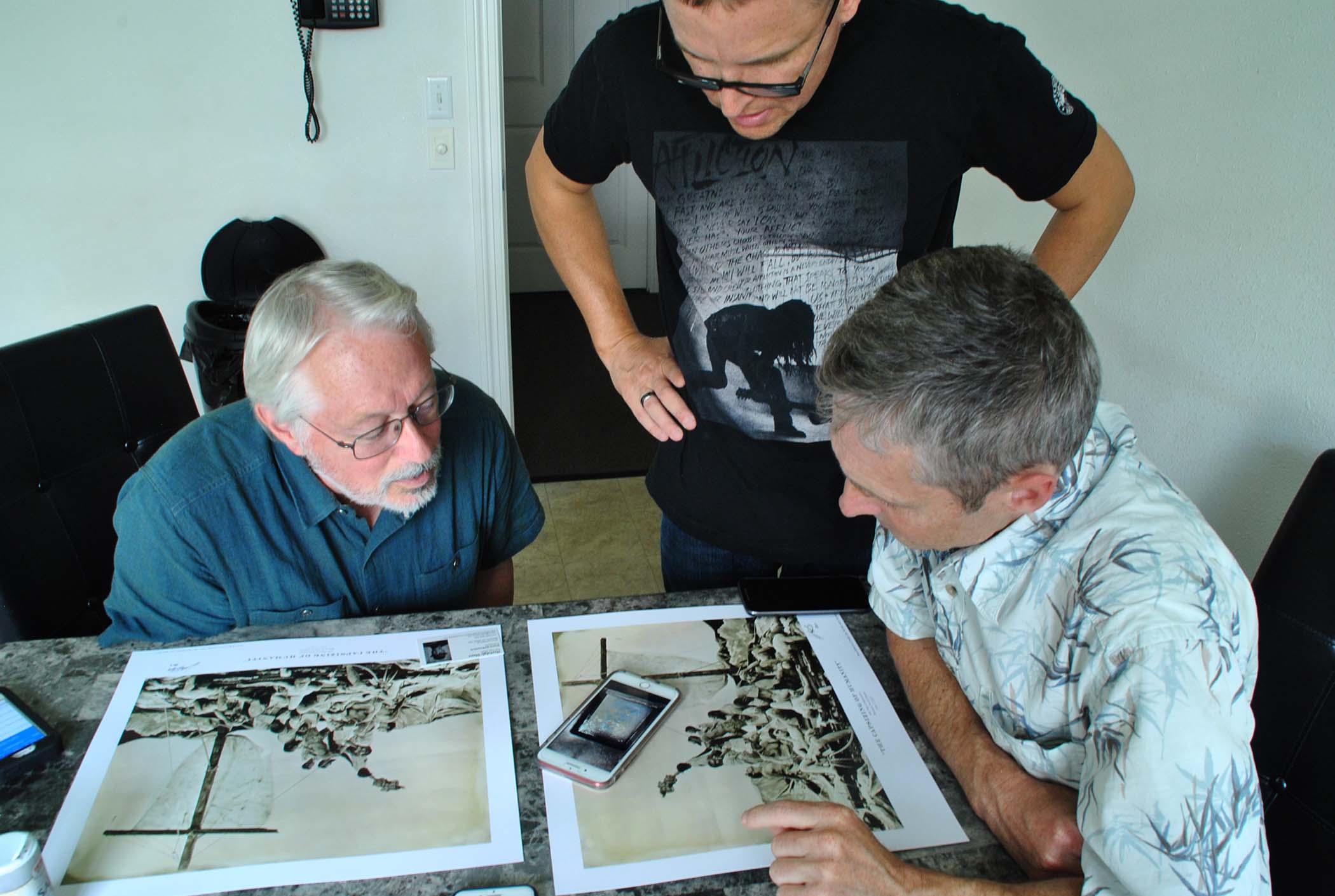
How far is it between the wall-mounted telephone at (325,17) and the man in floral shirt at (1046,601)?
7.01ft

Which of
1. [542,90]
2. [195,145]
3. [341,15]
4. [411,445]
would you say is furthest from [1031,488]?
[542,90]

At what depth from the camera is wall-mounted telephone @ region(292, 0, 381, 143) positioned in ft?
8.14

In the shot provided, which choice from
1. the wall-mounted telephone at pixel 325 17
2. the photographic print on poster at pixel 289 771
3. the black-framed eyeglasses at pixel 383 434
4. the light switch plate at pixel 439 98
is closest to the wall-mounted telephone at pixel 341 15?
the wall-mounted telephone at pixel 325 17

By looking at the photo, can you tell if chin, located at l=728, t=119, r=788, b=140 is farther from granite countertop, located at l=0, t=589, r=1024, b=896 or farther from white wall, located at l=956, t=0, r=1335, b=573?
white wall, located at l=956, t=0, r=1335, b=573

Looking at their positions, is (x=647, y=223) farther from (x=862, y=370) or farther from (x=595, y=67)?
(x=862, y=370)

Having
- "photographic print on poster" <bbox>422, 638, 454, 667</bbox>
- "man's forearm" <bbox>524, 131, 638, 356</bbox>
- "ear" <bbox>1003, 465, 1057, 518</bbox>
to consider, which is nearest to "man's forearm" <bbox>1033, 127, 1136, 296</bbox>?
"ear" <bbox>1003, 465, 1057, 518</bbox>

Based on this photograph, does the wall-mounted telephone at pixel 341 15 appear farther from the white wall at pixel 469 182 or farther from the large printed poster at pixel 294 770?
the large printed poster at pixel 294 770

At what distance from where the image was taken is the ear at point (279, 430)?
122cm

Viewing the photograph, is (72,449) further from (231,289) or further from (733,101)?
(231,289)

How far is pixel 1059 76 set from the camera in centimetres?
192

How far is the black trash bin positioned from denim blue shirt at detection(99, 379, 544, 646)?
4.30 ft

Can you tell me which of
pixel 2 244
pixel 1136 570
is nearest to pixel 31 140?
pixel 2 244

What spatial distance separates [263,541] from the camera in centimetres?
123

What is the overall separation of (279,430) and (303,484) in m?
0.08
